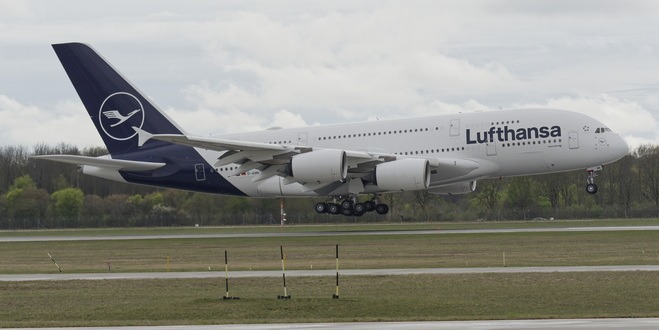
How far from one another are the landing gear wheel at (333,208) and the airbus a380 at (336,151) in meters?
0.06

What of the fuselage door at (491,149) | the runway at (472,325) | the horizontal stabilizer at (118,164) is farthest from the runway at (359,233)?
the runway at (472,325)

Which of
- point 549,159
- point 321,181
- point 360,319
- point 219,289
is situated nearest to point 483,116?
point 549,159

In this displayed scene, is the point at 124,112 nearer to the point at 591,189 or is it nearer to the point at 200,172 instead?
the point at 200,172

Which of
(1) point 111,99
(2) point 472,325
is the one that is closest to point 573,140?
(1) point 111,99

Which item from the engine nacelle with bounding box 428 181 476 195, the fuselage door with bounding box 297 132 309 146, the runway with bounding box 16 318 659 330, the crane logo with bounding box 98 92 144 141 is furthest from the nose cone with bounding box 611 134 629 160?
the runway with bounding box 16 318 659 330

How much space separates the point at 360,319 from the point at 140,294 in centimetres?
803

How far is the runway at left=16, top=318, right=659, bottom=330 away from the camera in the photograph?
1950cm

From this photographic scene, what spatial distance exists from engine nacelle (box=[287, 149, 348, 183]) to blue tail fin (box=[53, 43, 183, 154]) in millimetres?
9776

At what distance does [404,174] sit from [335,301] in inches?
1206

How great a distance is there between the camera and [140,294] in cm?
2833

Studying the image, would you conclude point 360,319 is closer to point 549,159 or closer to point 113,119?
point 549,159

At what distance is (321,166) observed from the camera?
54531 millimetres

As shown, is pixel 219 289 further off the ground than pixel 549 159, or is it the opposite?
pixel 549 159

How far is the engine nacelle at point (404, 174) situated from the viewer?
55.1 meters
